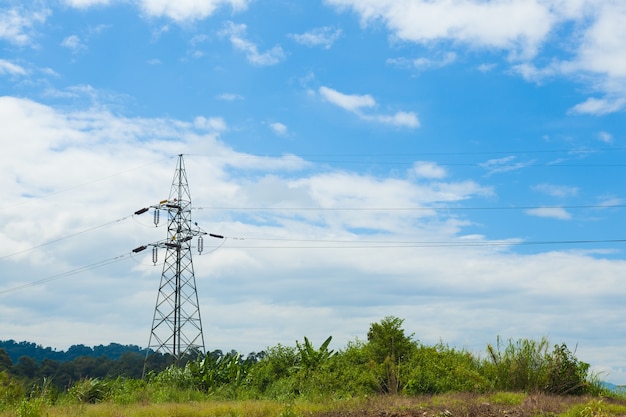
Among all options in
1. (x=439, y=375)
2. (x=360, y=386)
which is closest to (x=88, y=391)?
(x=360, y=386)

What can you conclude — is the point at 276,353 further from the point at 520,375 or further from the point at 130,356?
the point at 130,356

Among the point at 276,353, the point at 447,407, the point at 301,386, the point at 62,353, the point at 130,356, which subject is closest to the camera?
the point at 447,407

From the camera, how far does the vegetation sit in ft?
57.3

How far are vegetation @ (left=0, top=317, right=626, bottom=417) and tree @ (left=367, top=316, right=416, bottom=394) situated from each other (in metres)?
0.03

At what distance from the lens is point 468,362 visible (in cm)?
2230

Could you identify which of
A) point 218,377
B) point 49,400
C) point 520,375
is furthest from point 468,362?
point 49,400

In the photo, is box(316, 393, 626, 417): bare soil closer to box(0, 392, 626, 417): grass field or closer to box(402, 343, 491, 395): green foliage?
box(0, 392, 626, 417): grass field

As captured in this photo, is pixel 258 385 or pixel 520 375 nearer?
pixel 520 375

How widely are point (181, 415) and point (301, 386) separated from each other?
592 centimetres

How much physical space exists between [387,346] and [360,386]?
2237mm

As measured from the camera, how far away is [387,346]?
2205 cm

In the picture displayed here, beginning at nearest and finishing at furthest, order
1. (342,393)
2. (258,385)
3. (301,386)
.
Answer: (342,393), (301,386), (258,385)

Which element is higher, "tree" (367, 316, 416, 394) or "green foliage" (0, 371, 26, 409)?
"tree" (367, 316, 416, 394)

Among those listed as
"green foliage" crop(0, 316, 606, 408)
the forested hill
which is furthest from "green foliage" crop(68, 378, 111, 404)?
the forested hill
